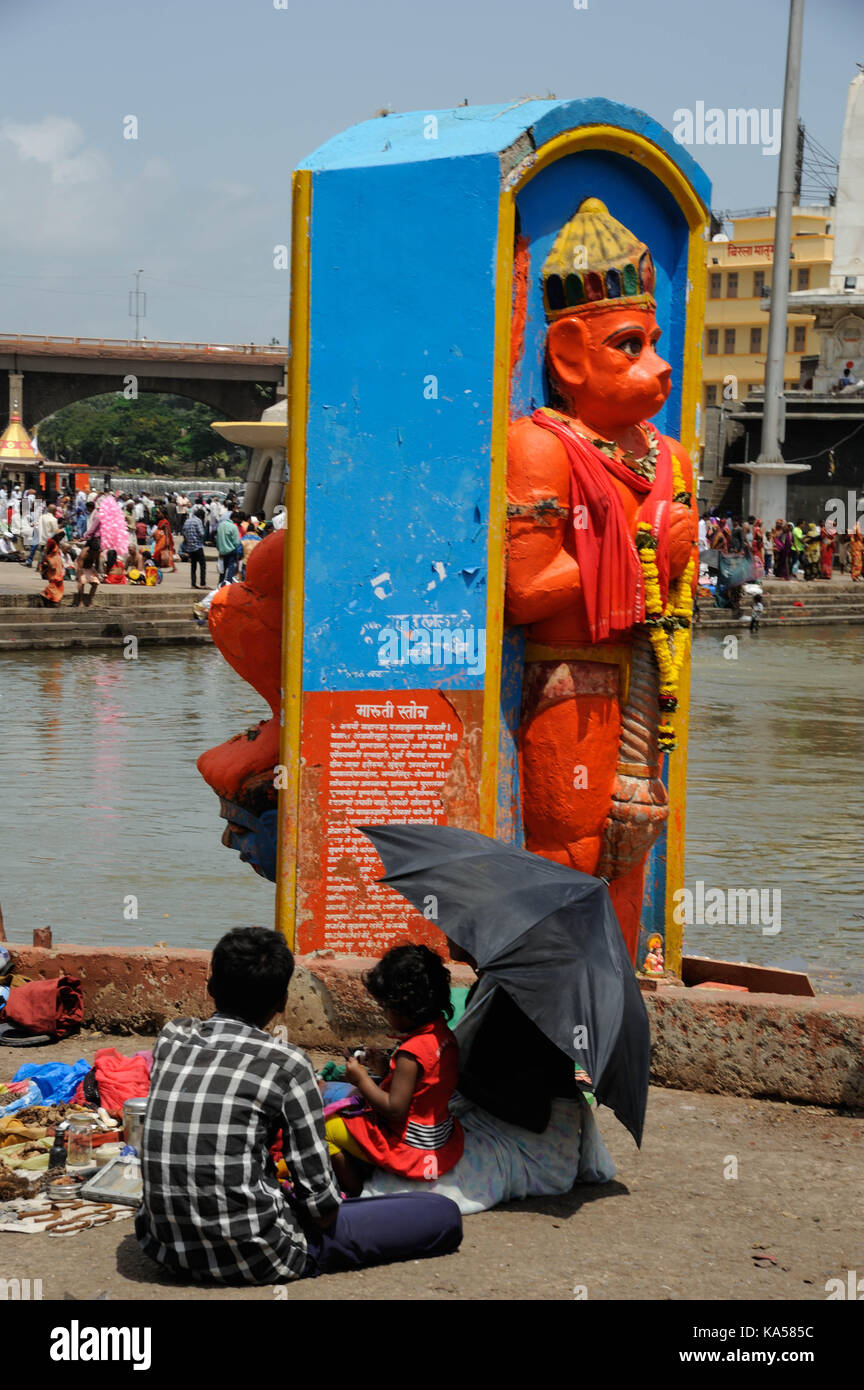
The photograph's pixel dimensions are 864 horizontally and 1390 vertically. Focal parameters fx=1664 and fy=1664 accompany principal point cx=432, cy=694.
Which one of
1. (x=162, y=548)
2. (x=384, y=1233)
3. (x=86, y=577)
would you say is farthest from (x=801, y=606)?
(x=384, y=1233)

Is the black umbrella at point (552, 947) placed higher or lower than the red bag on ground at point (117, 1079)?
higher

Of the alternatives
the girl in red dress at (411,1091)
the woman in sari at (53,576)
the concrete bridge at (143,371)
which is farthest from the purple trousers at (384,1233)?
the concrete bridge at (143,371)

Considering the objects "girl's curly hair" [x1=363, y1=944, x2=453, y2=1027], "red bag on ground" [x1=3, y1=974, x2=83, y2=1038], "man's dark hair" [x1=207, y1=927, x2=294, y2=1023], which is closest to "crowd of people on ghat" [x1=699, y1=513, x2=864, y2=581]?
"red bag on ground" [x1=3, y1=974, x2=83, y2=1038]

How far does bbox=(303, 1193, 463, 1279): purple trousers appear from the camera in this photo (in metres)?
4.13

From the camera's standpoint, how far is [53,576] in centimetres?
2242

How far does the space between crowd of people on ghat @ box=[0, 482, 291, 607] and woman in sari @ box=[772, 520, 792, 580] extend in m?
11.6

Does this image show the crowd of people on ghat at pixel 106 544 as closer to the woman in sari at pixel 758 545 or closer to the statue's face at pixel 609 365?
the woman in sari at pixel 758 545

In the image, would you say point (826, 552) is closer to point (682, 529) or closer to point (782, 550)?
point (782, 550)

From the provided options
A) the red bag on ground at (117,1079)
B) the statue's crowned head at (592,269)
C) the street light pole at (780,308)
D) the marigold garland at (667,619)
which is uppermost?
the street light pole at (780,308)

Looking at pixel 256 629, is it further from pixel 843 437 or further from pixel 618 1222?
pixel 843 437

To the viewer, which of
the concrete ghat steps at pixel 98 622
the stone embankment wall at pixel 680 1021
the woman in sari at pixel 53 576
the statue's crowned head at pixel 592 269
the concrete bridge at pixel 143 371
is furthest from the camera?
the concrete bridge at pixel 143 371

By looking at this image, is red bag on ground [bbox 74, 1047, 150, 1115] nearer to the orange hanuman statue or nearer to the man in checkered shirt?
the man in checkered shirt

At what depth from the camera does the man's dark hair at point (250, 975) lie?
409cm

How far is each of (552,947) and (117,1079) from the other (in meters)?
1.72
